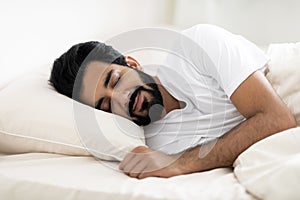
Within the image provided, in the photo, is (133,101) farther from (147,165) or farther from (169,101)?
(147,165)

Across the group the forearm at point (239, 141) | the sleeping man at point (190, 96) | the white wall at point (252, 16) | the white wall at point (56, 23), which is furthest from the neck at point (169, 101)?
the white wall at point (252, 16)

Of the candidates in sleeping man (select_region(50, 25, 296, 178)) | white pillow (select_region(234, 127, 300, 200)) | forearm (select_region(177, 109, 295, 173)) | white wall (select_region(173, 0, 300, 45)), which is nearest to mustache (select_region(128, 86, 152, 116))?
sleeping man (select_region(50, 25, 296, 178))

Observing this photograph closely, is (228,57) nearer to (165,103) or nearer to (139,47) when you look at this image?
(165,103)

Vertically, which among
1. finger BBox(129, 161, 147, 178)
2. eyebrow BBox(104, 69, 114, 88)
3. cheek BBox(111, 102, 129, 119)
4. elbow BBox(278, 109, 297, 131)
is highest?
eyebrow BBox(104, 69, 114, 88)

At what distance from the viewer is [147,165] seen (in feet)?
4.09

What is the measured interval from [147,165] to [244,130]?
0.28 meters

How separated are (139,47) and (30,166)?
0.70 metres

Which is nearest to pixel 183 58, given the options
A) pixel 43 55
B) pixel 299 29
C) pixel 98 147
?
pixel 98 147

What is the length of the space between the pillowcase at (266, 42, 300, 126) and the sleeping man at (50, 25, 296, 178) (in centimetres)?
4

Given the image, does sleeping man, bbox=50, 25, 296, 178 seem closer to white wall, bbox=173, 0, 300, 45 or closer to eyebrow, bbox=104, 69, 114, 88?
eyebrow, bbox=104, 69, 114, 88

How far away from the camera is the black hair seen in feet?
4.84

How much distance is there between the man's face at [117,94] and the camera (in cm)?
144

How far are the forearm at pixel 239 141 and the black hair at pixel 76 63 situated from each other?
400mm

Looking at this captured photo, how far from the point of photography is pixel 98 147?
50.1 inches
